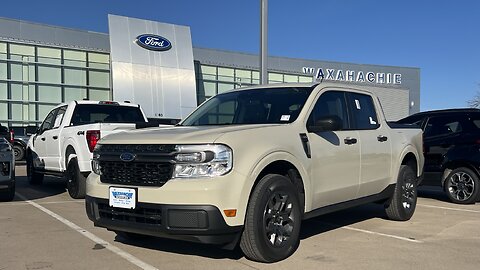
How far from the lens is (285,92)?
5.89 metres

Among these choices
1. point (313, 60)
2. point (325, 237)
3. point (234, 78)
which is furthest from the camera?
point (313, 60)

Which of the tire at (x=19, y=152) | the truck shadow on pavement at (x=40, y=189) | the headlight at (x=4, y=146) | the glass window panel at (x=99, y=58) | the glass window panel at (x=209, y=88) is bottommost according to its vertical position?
the truck shadow on pavement at (x=40, y=189)

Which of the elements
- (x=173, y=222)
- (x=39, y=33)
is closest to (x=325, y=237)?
(x=173, y=222)

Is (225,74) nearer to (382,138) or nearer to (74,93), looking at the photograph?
(74,93)

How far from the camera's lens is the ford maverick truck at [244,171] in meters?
4.37

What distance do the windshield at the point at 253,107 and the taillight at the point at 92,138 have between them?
2.93m

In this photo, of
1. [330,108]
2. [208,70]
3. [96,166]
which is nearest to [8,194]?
[96,166]

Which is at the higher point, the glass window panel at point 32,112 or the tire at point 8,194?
the glass window panel at point 32,112

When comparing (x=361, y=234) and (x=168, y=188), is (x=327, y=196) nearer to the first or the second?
(x=361, y=234)

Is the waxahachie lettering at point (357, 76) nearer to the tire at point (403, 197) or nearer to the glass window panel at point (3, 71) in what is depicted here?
the glass window panel at point (3, 71)

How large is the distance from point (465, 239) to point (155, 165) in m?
4.07

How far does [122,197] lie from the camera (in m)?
4.68

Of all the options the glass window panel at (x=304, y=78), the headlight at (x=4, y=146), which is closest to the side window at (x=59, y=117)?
the headlight at (x=4, y=146)

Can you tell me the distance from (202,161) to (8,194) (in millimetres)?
6121
